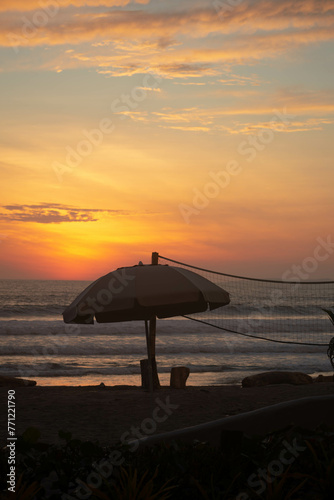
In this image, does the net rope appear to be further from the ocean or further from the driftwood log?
the driftwood log

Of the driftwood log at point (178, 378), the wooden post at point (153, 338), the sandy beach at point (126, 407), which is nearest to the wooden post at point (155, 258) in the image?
the wooden post at point (153, 338)

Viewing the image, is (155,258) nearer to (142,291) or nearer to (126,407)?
(142,291)

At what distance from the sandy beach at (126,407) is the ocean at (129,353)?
543 centimetres

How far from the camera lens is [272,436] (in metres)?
3.60

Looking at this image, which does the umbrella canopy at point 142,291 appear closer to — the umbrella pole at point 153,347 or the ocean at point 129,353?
the umbrella pole at point 153,347

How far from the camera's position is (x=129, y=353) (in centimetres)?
2680

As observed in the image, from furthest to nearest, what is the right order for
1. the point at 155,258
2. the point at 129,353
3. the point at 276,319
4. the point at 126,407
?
the point at 276,319
the point at 129,353
the point at 155,258
the point at 126,407

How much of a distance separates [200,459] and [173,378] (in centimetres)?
1087

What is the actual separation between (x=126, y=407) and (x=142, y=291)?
2181 mm

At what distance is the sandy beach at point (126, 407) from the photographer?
359 inches

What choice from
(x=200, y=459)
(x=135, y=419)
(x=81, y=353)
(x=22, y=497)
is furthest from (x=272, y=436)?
(x=81, y=353)
